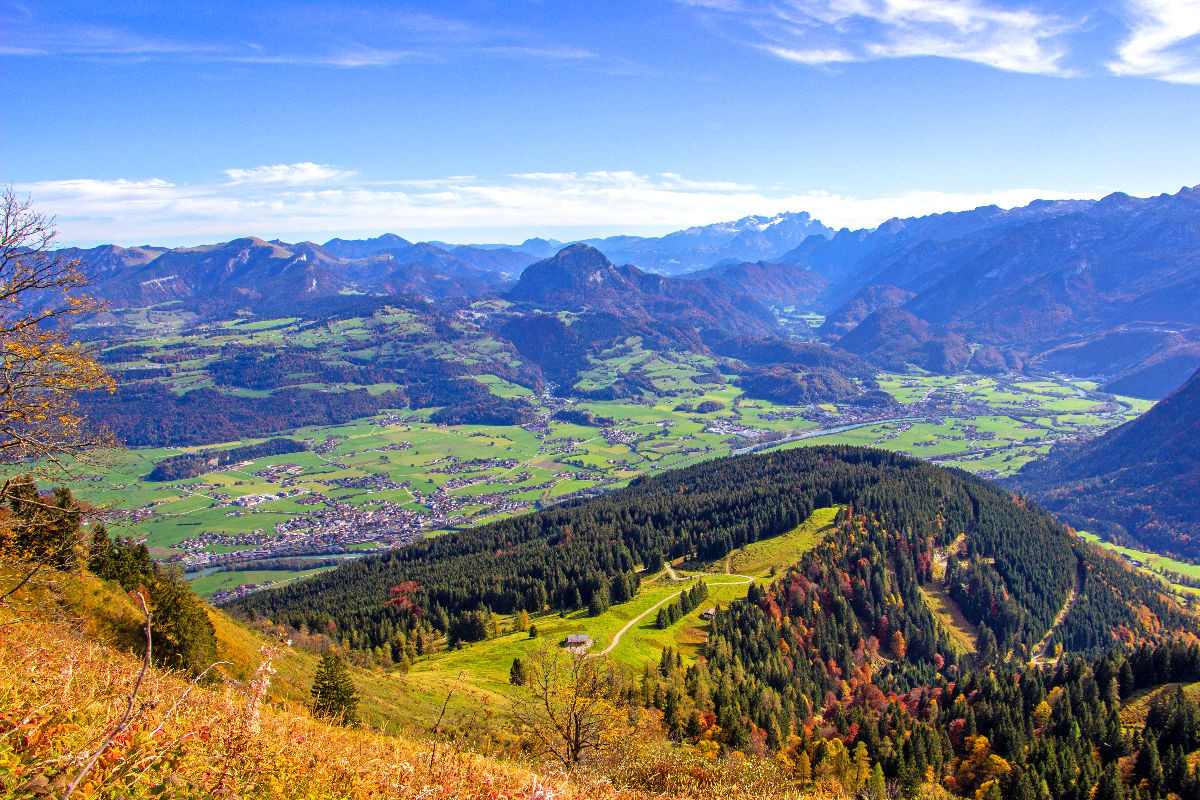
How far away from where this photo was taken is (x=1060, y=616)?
357ft

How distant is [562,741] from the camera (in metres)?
27.7

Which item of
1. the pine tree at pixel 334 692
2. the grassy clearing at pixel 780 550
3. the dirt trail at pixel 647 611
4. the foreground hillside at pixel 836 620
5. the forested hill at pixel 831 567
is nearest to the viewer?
the pine tree at pixel 334 692

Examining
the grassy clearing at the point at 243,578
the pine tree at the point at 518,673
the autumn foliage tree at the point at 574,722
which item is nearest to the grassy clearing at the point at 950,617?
the pine tree at the point at 518,673

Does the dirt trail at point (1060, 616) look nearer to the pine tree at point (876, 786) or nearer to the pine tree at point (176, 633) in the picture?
the pine tree at point (876, 786)

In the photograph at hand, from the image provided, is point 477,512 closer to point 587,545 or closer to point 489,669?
point 587,545

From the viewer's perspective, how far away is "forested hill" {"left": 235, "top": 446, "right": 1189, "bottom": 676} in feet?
290

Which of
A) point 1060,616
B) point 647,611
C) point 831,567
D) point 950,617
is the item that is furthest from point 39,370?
point 1060,616

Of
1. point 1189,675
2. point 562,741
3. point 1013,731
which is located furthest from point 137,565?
point 1189,675

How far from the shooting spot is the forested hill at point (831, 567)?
8838 centimetres

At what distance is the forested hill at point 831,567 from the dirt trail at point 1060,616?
1.99 ft

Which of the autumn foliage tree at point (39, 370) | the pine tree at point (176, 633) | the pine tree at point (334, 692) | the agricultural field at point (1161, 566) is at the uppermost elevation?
the autumn foliage tree at point (39, 370)

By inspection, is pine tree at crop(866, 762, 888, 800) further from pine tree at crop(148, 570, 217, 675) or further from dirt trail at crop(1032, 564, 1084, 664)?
dirt trail at crop(1032, 564, 1084, 664)

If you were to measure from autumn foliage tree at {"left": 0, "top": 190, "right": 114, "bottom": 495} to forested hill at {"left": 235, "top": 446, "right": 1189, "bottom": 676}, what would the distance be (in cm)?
5815

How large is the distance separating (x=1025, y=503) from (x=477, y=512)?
461 ft
